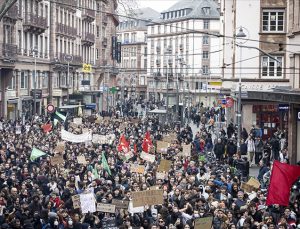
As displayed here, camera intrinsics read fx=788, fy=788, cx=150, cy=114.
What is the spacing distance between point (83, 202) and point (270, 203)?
438 cm

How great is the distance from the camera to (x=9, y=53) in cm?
5488

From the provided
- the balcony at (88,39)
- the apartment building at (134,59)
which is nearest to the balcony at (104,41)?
the balcony at (88,39)

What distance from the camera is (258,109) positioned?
48.5 m

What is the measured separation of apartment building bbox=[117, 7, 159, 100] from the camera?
145500mm

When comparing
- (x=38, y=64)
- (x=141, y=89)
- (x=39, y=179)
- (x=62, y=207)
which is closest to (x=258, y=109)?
(x=38, y=64)

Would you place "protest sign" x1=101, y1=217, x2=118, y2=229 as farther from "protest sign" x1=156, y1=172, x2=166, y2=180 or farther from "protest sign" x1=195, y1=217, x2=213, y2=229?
"protest sign" x1=156, y1=172, x2=166, y2=180

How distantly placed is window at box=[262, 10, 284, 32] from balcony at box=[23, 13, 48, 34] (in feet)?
69.6

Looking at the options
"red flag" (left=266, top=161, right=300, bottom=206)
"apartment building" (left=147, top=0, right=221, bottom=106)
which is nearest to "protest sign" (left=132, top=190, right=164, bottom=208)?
"red flag" (left=266, top=161, right=300, bottom=206)

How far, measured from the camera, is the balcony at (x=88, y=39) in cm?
8469

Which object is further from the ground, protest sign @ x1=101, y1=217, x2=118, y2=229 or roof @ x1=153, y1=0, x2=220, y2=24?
roof @ x1=153, y1=0, x2=220, y2=24

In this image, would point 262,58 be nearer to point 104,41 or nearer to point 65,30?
point 65,30

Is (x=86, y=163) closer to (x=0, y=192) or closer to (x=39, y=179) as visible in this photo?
(x=39, y=179)

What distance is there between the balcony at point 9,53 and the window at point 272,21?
17.9 meters

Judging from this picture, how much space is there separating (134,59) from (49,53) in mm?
81314
